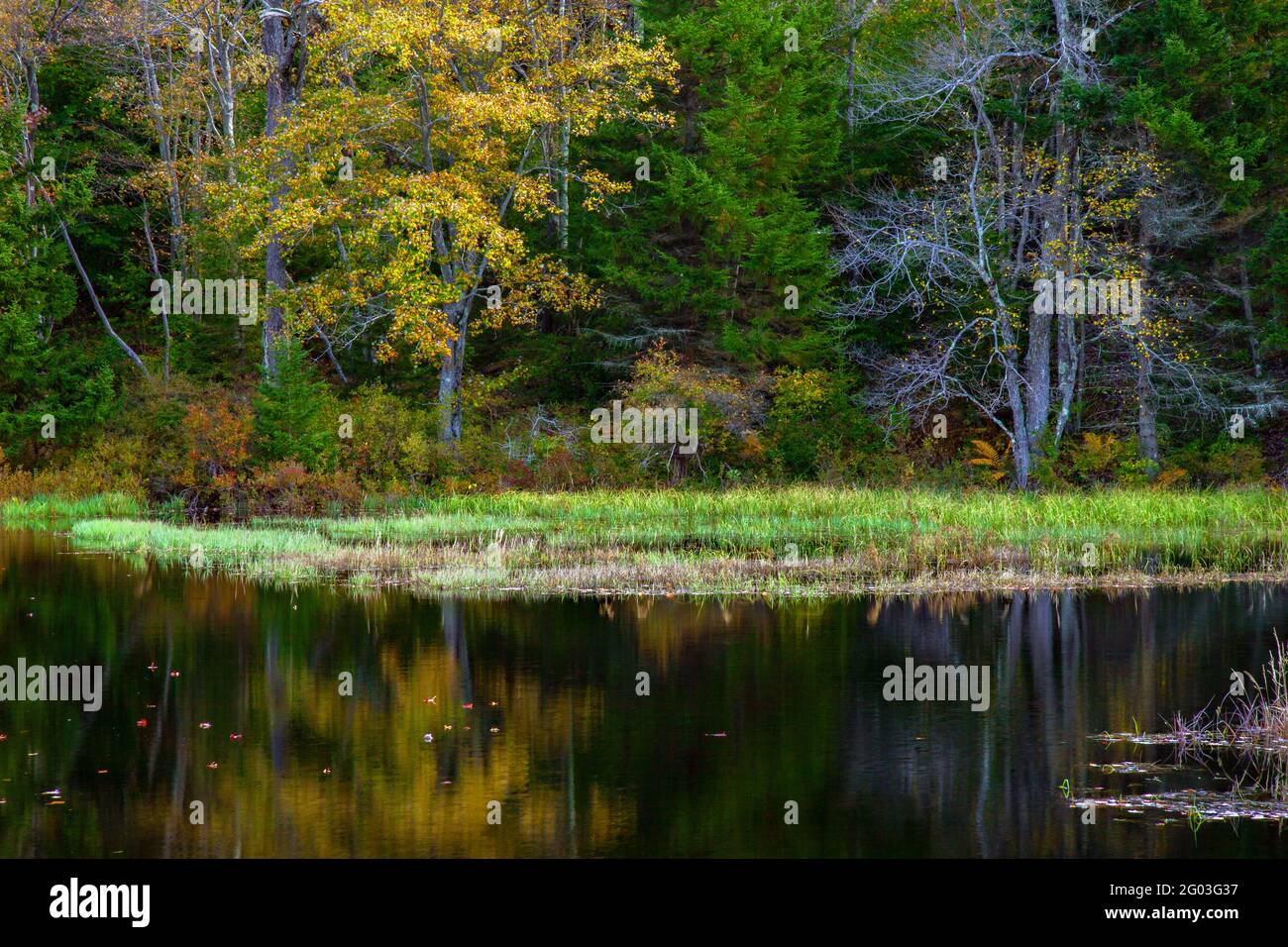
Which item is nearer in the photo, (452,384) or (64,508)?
(64,508)

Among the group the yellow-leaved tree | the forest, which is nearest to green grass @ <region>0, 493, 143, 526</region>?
the forest

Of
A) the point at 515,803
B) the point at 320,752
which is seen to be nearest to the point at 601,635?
the point at 320,752

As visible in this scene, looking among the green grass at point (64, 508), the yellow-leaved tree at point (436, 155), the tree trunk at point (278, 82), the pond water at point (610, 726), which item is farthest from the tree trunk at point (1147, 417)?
the green grass at point (64, 508)

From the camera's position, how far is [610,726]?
1170 cm

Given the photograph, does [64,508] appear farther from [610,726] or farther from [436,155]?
[610,726]

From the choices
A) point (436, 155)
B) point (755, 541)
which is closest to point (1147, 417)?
point (755, 541)

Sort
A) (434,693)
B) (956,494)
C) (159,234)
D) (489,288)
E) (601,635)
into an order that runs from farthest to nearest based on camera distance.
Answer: (159,234), (489,288), (956,494), (601,635), (434,693)

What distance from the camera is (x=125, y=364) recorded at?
38781 millimetres

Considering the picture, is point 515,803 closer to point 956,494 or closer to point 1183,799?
point 1183,799

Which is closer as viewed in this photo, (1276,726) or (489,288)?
(1276,726)

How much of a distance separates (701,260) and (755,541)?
43.5 feet

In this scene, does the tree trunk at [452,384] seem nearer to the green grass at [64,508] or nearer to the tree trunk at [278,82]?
the tree trunk at [278,82]

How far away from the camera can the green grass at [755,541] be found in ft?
64.9

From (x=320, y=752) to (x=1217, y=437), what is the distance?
2593 cm
